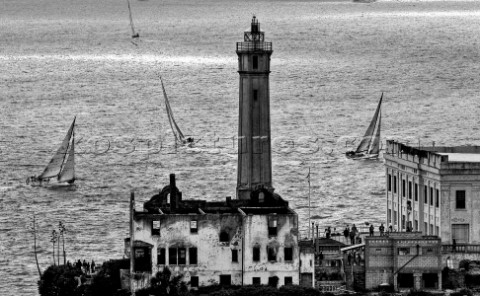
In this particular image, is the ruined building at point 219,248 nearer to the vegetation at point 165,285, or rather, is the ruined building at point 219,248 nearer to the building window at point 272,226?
the building window at point 272,226

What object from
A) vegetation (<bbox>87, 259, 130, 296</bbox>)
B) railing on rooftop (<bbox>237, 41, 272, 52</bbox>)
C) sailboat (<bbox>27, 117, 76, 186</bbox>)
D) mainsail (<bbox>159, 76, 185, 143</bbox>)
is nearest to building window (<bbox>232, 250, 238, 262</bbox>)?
vegetation (<bbox>87, 259, 130, 296</bbox>)

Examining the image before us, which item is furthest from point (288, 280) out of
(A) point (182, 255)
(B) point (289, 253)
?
(A) point (182, 255)

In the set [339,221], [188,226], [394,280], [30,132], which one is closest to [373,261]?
[394,280]

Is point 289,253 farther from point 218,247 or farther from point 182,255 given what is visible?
point 182,255

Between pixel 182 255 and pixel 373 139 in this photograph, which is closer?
pixel 182 255

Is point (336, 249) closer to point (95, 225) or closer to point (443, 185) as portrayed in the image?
point (443, 185)
